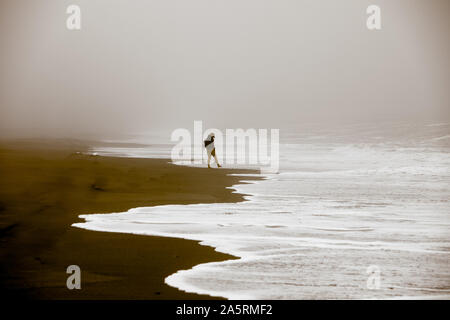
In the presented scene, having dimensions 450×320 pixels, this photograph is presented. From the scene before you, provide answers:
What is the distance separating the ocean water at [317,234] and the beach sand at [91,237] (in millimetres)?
398

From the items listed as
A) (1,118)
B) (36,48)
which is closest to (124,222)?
(1,118)

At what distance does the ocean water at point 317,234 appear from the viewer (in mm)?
7312

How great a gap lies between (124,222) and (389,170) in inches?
537

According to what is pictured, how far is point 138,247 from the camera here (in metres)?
9.26

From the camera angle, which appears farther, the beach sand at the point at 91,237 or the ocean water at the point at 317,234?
the ocean water at the point at 317,234

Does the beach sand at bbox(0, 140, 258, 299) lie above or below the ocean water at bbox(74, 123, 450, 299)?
above

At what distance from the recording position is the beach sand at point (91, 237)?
23.2 feet

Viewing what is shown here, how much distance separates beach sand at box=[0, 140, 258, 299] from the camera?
707 cm

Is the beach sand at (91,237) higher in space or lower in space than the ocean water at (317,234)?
higher

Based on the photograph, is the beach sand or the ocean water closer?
the beach sand

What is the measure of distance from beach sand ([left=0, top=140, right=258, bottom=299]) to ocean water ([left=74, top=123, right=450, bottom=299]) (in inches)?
15.7

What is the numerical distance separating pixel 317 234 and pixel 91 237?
3.05m

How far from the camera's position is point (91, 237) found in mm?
9977

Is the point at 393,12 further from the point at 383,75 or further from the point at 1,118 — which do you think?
the point at 1,118
